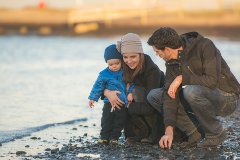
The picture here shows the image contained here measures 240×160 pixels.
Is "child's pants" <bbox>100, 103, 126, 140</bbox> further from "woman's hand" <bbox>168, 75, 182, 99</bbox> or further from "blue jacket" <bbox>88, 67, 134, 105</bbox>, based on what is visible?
"woman's hand" <bbox>168, 75, 182, 99</bbox>

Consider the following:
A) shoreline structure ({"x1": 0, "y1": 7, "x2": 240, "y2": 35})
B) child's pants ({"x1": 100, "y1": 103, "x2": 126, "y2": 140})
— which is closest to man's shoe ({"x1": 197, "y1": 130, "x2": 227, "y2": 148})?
child's pants ({"x1": 100, "y1": 103, "x2": 126, "y2": 140})

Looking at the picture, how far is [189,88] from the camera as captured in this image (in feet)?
22.5

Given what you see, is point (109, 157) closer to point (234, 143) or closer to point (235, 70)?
point (234, 143)

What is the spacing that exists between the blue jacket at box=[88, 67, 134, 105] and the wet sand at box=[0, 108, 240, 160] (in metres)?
0.46

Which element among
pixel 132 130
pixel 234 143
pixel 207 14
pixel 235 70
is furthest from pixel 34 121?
pixel 207 14

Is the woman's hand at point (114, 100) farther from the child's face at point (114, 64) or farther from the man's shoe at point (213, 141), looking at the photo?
the man's shoe at point (213, 141)

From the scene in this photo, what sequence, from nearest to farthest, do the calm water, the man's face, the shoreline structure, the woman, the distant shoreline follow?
the man's face < the woman < the calm water < the distant shoreline < the shoreline structure

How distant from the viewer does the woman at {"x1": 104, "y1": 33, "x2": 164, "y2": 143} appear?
7.16 m

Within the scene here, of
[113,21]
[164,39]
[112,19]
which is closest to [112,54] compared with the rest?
[164,39]

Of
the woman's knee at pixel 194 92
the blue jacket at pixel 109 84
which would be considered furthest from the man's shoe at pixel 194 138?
the blue jacket at pixel 109 84

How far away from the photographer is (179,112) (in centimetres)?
720

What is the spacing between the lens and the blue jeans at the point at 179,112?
712 cm

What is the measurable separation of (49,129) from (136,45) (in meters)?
2.07

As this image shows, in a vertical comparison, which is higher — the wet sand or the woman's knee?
the woman's knee
